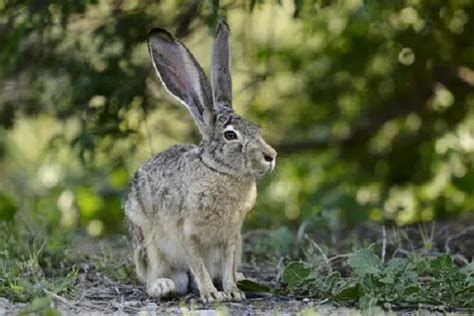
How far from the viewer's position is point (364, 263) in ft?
18.9

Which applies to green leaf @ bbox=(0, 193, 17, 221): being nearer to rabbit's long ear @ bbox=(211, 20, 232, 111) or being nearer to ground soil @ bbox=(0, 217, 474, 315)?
ground soil @ bbox=(0, 217, 474, 315)

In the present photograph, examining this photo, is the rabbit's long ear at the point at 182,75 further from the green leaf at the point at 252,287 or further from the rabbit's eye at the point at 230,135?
the green leaf at the point at 252,287

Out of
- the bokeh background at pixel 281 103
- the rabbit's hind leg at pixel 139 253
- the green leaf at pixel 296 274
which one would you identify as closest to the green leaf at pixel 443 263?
the green leaf at pixel 296 274

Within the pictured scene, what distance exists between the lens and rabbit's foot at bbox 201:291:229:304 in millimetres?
5945

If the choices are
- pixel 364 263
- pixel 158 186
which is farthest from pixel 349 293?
pixel 158 186

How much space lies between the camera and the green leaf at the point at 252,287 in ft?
20.1

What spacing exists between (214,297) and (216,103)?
96 centimetres

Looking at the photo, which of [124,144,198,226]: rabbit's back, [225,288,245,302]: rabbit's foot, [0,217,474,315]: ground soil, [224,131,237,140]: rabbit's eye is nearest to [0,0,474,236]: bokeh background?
[0,217,474,315]: ground soil

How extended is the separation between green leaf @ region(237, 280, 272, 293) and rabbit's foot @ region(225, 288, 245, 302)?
0.33 feet

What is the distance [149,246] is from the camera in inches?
247

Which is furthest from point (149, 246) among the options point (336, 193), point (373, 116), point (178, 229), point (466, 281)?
point (373, 116)

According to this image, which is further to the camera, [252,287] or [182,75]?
[182,75]

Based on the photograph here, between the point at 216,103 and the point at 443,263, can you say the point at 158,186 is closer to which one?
the point at 216,103

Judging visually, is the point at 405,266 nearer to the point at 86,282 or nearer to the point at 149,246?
the point at 149,246
